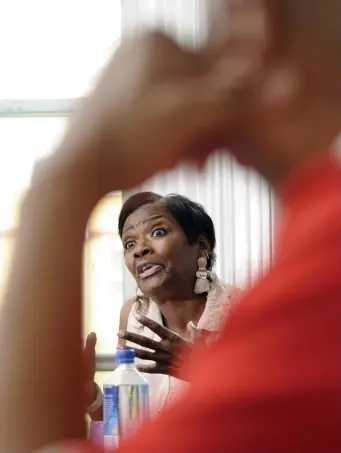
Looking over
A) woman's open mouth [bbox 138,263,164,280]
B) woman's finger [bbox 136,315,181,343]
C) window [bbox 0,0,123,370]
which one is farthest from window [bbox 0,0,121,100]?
woman's finger [bbox 136,315,181,343]

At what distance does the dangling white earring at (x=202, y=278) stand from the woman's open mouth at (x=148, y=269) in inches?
4.0

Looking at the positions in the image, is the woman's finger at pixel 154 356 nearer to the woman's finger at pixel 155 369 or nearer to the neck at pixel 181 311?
the woman's finger at pixel 155 369

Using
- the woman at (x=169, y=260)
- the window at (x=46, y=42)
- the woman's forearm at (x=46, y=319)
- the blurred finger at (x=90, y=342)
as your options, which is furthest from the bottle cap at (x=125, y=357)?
the window at (x=46, y=42)

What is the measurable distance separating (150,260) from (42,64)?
78 centimetres

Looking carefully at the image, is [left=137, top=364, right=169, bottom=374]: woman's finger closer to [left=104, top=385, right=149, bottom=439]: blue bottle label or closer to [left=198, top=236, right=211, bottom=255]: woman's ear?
[left=104, top=385, right=149, bottom=439]: blue bottle label

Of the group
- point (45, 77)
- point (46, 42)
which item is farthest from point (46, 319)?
point (45, 77)

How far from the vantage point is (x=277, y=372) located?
1.05ft

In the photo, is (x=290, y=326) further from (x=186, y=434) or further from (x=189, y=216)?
(x=189, y=216)

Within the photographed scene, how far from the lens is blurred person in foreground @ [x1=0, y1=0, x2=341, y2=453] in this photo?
0.32 meters

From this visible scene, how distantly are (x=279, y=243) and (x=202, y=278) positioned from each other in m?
1.56

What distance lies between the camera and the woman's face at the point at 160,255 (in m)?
1.91

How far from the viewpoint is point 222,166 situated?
0.41 m

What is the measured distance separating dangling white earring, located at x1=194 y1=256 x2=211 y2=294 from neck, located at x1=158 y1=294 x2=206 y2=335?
0.06 ft

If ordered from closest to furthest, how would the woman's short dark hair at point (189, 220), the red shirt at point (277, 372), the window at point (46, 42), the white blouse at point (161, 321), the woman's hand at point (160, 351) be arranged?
the red shirt at point (277, 372)
the woman's hand at point (160, 351)
the white blouse at point (161, 321)
the woman's short dark hair at point (189, 220)
the window at point (46, 42)
